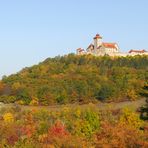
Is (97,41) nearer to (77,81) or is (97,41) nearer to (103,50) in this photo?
(103,50)

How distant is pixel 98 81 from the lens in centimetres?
9244

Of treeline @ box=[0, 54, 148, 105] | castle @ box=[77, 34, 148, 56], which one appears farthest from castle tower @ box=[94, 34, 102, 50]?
treeline @ box=[0, 54, 148, 105]

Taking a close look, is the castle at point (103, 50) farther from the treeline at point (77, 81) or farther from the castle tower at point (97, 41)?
the treeline at point (77, 81)

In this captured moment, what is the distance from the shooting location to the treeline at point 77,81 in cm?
8738

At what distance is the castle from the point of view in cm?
11131

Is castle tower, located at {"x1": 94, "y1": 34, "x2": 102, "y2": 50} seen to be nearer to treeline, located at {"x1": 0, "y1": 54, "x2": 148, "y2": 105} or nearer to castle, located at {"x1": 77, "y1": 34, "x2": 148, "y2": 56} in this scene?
castle, located at {"x1": 77, "y1": 34, "x2": 148, "y2": 56}

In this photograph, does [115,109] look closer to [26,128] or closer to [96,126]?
[96,126]

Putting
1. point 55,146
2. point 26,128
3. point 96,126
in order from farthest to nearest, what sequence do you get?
point 96,126
point 26,128
point 55,146

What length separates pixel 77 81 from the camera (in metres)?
92.6

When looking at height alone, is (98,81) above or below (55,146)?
above

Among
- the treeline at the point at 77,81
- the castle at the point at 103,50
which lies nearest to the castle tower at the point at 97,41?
the castle at the point at 103,50

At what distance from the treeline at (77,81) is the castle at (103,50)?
5759 millimetres

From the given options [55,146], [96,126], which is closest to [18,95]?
[96,126]

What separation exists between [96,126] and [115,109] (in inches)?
884
